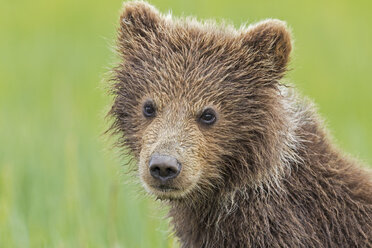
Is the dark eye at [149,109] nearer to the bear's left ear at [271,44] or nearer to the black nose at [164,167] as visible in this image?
the black nose at [164,167]

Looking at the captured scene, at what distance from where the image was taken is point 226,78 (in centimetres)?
632

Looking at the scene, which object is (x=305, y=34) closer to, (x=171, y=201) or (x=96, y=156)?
(x=96, y=156)

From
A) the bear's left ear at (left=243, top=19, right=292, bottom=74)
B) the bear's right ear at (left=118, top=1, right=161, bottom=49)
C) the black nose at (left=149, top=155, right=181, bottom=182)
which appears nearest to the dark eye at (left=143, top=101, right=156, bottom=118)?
the black nose at (left=149, top=155, right=181, bottom=182)

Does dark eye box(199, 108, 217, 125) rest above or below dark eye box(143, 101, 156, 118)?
above

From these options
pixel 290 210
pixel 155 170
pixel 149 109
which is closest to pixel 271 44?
pixel 149 109

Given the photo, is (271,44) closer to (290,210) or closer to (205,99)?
(205,99)

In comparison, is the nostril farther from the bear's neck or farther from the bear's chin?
the bear's neck

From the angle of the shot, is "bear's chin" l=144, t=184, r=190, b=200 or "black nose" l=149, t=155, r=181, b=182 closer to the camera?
"black nose" l=149, t=155, r=181, b=182

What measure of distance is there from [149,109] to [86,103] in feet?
27.0

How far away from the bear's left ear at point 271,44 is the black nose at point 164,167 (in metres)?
1.10

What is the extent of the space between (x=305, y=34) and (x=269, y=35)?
11575 mm

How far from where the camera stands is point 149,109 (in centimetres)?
632

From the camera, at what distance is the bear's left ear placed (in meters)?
6.42

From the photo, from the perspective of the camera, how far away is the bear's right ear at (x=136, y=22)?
674cm
